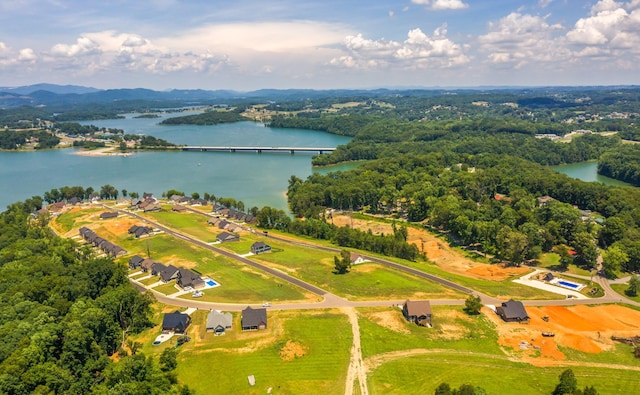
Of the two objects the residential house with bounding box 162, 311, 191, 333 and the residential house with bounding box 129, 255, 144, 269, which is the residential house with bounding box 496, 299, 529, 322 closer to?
the residential house with bounding box 162, 311, 191, 333

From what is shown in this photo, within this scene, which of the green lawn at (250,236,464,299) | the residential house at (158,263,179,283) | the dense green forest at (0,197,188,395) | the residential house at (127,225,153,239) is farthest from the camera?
the residential house at (127,225,153,239)

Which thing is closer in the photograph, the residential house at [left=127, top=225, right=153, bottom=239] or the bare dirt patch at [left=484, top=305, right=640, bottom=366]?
the bare dirt patch at [left=484, top=305, right=640, bottom=366]

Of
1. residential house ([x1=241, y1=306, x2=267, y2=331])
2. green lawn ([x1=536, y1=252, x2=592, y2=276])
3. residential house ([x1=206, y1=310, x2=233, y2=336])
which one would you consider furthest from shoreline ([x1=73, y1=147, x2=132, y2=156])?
green lawn ([x1=536, y1=252, x2=592, y2=276])

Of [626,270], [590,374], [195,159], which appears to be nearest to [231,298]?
[590,374]

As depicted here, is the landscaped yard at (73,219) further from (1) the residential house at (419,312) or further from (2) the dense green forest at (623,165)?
(2) the dense green forest at (623,165)

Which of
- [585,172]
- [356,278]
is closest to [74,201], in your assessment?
[356,278]

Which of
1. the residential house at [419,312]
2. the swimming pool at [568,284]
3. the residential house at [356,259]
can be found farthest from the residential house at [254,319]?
the swimming pool at [568,284]
